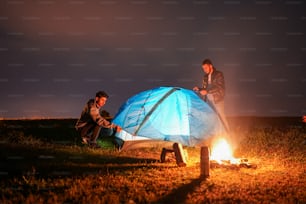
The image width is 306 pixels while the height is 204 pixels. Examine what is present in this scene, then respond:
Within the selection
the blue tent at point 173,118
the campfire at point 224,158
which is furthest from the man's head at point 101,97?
the campfire at point 224,158

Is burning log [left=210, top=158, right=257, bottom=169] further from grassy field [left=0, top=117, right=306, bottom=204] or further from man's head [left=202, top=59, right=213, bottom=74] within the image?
man's head [left=202, top=59, right=213, bottom=74]

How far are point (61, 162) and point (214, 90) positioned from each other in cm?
465

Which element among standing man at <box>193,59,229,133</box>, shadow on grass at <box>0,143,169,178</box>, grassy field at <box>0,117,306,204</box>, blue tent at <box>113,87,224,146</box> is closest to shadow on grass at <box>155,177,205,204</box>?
grassy field at <box>0,117,306,204</box>

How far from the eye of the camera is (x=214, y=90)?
36.9 feet

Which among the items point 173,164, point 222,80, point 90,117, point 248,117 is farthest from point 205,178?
point 248,117

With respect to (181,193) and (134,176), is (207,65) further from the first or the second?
(181,193)

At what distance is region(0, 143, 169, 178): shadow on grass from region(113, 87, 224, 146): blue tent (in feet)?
2.74

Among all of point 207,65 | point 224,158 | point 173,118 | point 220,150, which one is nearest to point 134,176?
point 173,118

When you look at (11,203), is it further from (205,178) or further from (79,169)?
(205,178)

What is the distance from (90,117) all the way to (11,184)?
4819 millimetres

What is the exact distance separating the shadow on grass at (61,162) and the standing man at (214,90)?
2.25 metres

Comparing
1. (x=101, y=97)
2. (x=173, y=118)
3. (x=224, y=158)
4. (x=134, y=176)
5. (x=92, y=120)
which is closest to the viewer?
(x=134, y=176)

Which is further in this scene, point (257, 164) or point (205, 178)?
point (257, 164)

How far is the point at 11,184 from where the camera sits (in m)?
7.38
